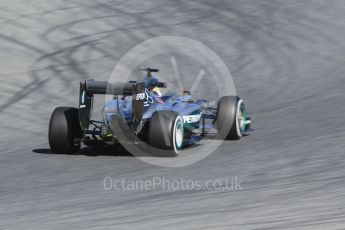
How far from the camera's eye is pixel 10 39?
784 inches

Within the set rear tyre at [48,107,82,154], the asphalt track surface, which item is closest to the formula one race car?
rear tyre at [48,107,82,154]

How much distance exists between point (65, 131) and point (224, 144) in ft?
8.07

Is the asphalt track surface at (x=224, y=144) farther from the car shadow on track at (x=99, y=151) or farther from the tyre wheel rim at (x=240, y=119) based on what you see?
the tyre wheel rim at (x=240, y=119)

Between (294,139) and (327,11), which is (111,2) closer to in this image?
(327,11)

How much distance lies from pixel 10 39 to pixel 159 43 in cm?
354

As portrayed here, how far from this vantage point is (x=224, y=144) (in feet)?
42.1

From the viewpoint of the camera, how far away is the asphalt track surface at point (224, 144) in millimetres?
8273

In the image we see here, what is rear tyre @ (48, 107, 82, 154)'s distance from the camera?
12.1 metres

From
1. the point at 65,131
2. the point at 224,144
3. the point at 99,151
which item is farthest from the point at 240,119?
the point at 65,131

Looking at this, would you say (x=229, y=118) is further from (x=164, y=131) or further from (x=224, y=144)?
(x=164, y=131)

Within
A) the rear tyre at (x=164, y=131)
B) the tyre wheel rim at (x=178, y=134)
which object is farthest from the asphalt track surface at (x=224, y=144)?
the tyre wheel rim at (x=178, y=134)

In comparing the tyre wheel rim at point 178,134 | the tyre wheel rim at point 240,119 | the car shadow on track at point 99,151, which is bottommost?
the car shadow on track at point 99,151

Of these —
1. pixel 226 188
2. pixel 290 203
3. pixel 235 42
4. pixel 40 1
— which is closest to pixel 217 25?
pixel 235 42

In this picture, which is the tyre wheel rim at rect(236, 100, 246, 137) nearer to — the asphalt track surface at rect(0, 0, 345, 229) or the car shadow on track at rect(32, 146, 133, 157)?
the asphalt track surface at rect(0, 0, 345, 229)
